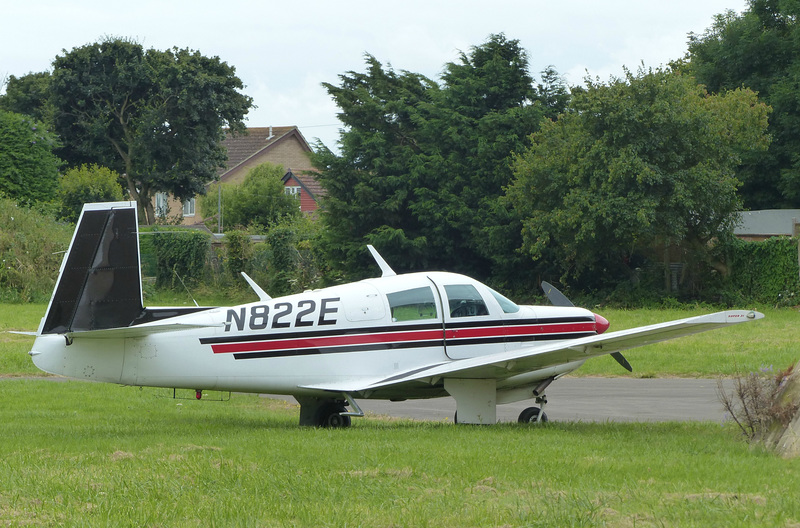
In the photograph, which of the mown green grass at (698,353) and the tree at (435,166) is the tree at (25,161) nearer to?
the tree at (435,166)

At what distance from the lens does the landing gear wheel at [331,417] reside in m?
12.3

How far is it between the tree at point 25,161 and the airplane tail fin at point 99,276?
131 ft

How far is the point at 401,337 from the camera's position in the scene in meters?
11.6

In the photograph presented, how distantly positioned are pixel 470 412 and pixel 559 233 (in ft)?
76.3

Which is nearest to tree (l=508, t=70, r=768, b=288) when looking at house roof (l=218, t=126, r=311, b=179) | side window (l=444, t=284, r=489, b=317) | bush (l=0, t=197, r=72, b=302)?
bush (l=0, t=197, r=72, b=302)

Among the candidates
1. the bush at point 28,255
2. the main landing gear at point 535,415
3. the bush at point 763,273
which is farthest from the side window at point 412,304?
the bush at point 28,255

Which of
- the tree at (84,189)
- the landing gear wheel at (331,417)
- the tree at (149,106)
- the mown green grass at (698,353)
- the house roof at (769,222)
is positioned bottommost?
the landing gear wheel at (331,417)

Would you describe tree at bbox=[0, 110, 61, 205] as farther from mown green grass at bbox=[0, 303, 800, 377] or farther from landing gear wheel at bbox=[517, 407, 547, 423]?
landing gear wheel at bbox=[517, 407, 547, 423]

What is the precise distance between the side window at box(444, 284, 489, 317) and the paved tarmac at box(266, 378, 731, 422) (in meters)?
2.09

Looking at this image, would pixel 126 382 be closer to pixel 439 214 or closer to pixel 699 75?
pixel 439 214

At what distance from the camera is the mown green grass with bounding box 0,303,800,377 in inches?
751

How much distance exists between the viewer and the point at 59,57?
56.2m

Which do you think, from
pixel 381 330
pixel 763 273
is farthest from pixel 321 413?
pixel 763 273

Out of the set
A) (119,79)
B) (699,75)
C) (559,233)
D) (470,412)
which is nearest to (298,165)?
(119,79)
